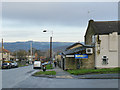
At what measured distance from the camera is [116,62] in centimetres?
3269

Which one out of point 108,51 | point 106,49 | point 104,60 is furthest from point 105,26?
point 104,60

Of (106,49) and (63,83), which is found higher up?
(106,49)

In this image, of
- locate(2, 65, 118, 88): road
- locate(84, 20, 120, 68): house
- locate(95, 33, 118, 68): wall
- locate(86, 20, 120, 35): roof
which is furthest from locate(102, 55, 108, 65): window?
locate(2, 65, 118, 88): road

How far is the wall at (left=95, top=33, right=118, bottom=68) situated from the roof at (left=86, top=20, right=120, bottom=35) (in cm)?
124

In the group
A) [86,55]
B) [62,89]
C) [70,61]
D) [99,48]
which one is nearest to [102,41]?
[99,48]

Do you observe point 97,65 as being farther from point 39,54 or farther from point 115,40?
point 39,54

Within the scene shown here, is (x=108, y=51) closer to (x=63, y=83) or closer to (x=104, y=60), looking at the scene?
(x=104, y=60)

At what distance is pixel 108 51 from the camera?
3303cm

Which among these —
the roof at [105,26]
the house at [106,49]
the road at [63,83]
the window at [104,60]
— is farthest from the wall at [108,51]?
the road at [63,83]

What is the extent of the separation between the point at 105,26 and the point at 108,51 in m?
5.10

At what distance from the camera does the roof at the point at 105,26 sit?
3434cm

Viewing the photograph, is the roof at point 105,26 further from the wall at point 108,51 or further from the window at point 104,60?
the window at point 104,60

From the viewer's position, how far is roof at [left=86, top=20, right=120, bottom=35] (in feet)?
113

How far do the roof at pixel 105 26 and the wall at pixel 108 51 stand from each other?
1.24 m
